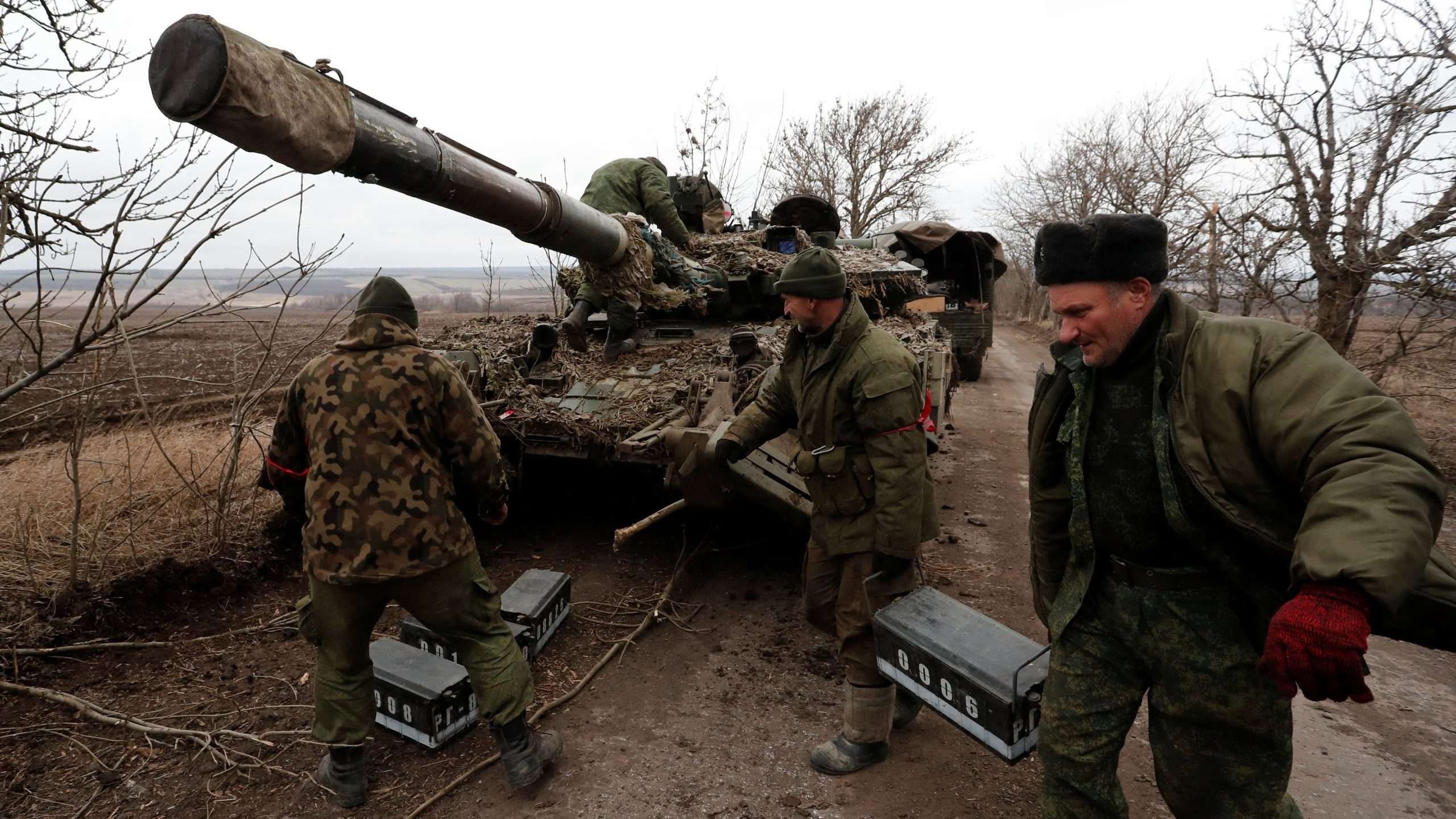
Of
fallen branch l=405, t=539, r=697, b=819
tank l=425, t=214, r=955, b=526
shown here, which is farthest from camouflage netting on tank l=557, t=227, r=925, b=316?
fallen branch l=405, t=539, r=697, b=819

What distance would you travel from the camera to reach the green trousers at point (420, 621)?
110 inches

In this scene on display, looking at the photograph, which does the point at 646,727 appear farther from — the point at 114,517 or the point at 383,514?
the point at 114,517

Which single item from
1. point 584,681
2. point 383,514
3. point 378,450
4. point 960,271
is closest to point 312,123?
point 378,450

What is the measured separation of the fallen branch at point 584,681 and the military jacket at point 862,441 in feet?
4.66

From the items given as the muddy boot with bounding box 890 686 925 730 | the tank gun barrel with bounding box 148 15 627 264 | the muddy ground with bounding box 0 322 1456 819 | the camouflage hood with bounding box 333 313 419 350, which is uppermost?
the tank gun barrel with bounding box 148 15 627 264

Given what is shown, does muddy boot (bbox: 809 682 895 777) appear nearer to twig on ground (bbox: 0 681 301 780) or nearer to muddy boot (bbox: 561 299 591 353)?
twig on ground (bbox: 0 681 301 780)

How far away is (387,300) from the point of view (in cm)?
291

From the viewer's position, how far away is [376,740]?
3365mm

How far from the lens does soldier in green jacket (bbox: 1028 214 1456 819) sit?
1373 mm

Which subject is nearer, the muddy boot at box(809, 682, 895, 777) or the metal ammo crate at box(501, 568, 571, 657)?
the muddy boot at box(809, 682, 895, 777)

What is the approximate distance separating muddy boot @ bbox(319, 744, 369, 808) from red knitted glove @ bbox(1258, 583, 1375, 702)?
113 inches

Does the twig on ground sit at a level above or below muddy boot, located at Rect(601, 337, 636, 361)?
below

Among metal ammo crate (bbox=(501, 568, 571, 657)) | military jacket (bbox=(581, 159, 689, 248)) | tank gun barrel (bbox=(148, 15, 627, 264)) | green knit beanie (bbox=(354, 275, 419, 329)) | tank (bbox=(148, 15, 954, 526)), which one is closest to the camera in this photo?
tank gun barrel (bbox=(148, 15, 627, 264))

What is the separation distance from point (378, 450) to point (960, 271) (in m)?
13.5
